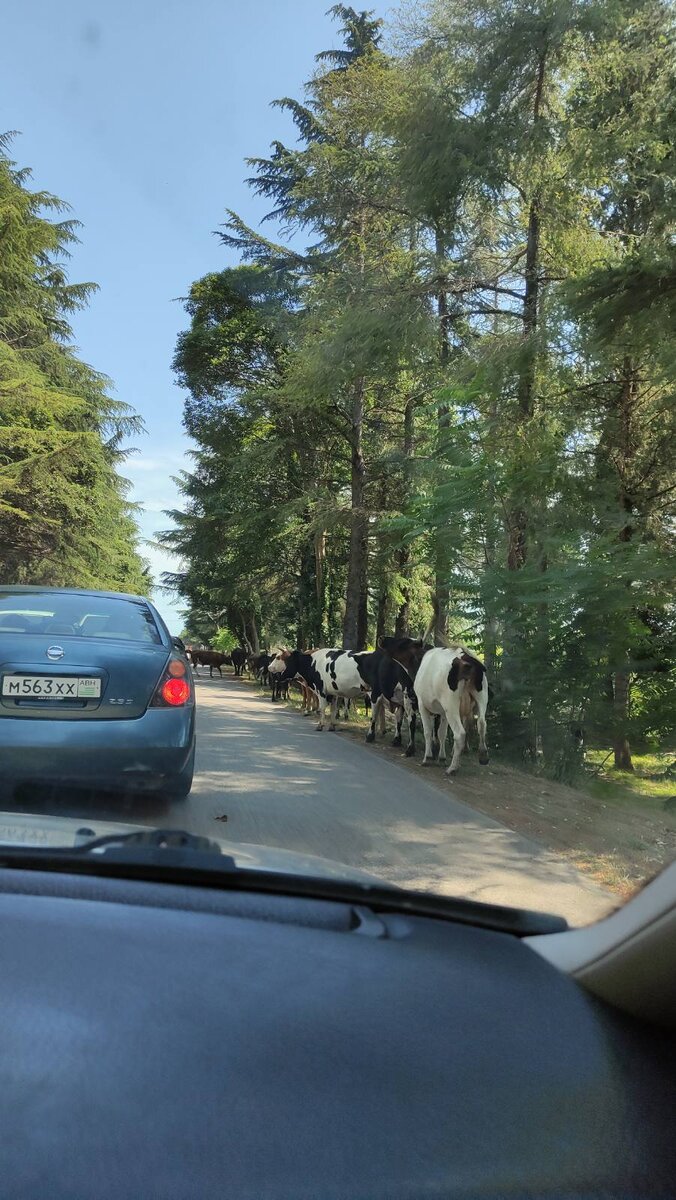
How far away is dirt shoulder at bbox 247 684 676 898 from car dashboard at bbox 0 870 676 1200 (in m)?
1.80

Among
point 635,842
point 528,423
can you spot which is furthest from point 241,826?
point 528,423

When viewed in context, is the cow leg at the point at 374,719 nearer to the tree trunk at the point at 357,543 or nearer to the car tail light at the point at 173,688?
the car tail light at the point at 173,688

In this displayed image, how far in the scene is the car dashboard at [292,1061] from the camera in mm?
1372

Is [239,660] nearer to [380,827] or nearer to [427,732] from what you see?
[427,732]

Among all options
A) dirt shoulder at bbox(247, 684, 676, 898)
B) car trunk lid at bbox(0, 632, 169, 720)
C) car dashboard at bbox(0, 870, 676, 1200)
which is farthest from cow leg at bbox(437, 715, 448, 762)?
car dashboard at bbox(0, 870, 676, 1200)

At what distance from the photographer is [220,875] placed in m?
2.05

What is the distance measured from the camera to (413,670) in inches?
517

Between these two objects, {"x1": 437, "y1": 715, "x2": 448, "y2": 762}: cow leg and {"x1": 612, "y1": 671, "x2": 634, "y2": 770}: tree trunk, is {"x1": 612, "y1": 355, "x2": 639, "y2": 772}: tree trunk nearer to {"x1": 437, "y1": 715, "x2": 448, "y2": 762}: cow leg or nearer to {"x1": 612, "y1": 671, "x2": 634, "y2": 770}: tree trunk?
{"x1": 612, "y1": 671, "x2": 634, "y2": 770}: tree trunk

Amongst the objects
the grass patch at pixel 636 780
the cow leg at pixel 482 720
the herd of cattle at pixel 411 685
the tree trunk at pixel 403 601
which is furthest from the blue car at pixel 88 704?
the tree trunk at pixel 403 601

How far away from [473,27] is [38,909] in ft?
41.4

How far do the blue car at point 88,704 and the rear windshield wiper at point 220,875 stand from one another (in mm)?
2884

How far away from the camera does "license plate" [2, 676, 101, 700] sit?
5121mm

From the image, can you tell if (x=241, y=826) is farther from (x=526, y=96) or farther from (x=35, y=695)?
(x=526, y=96)

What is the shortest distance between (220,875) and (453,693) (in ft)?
29.7
